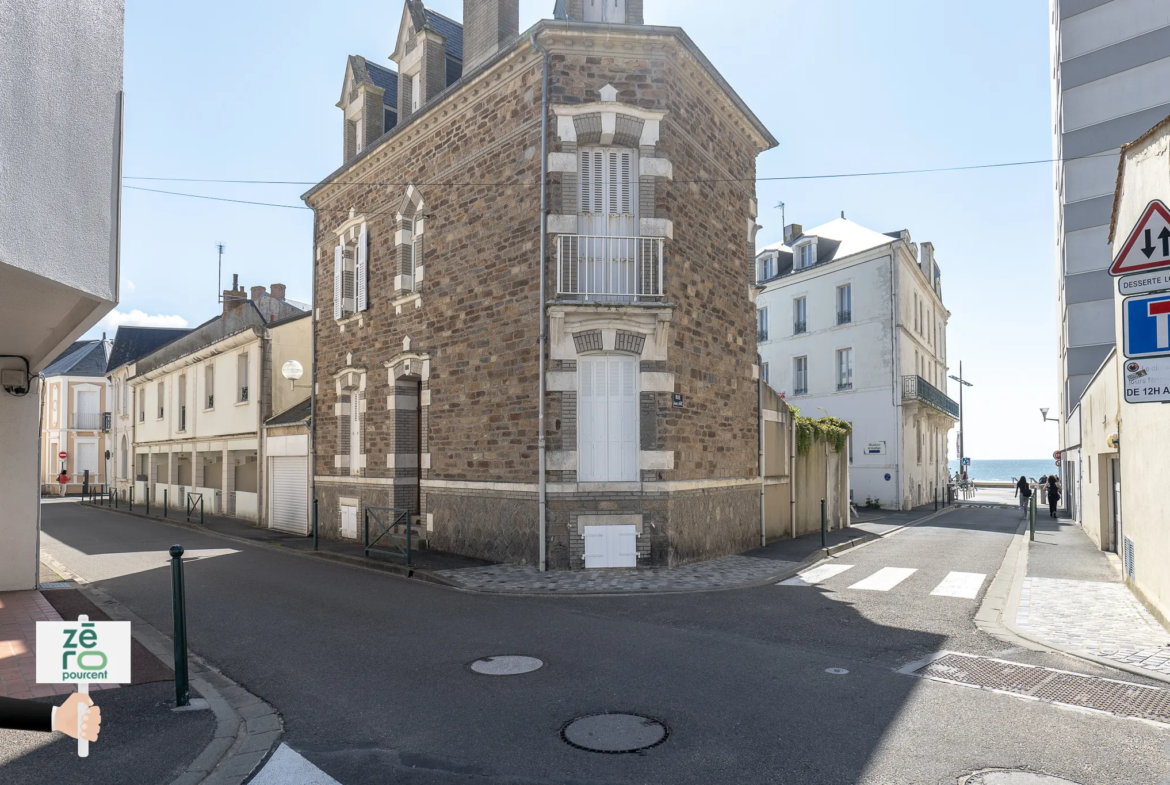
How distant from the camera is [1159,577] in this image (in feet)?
26.3

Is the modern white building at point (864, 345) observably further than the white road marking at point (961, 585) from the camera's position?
Yes

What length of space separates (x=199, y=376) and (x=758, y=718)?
25.8 m

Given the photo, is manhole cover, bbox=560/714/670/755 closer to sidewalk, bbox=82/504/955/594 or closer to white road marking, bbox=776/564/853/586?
sidewalk, bbox=82/504/955/594

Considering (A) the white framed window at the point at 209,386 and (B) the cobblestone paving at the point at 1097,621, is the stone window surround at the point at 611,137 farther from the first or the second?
(A) the white framed window at the point at 209,386

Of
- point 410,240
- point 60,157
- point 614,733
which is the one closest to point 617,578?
point 614,733

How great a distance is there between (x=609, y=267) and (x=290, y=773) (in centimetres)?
941

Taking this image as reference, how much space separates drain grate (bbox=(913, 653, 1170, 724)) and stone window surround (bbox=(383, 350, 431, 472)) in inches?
407

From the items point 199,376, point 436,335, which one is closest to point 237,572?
point 436,335

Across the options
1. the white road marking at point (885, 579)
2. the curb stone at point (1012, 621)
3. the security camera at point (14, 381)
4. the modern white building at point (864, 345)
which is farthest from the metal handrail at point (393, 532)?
the modern white building at point (864, 345)

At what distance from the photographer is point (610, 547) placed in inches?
472

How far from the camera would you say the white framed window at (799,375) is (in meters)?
32.5

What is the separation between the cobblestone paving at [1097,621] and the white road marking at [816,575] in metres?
2.63

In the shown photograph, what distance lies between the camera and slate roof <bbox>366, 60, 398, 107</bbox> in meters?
18.7

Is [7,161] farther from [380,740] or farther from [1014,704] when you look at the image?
[1014,704]
